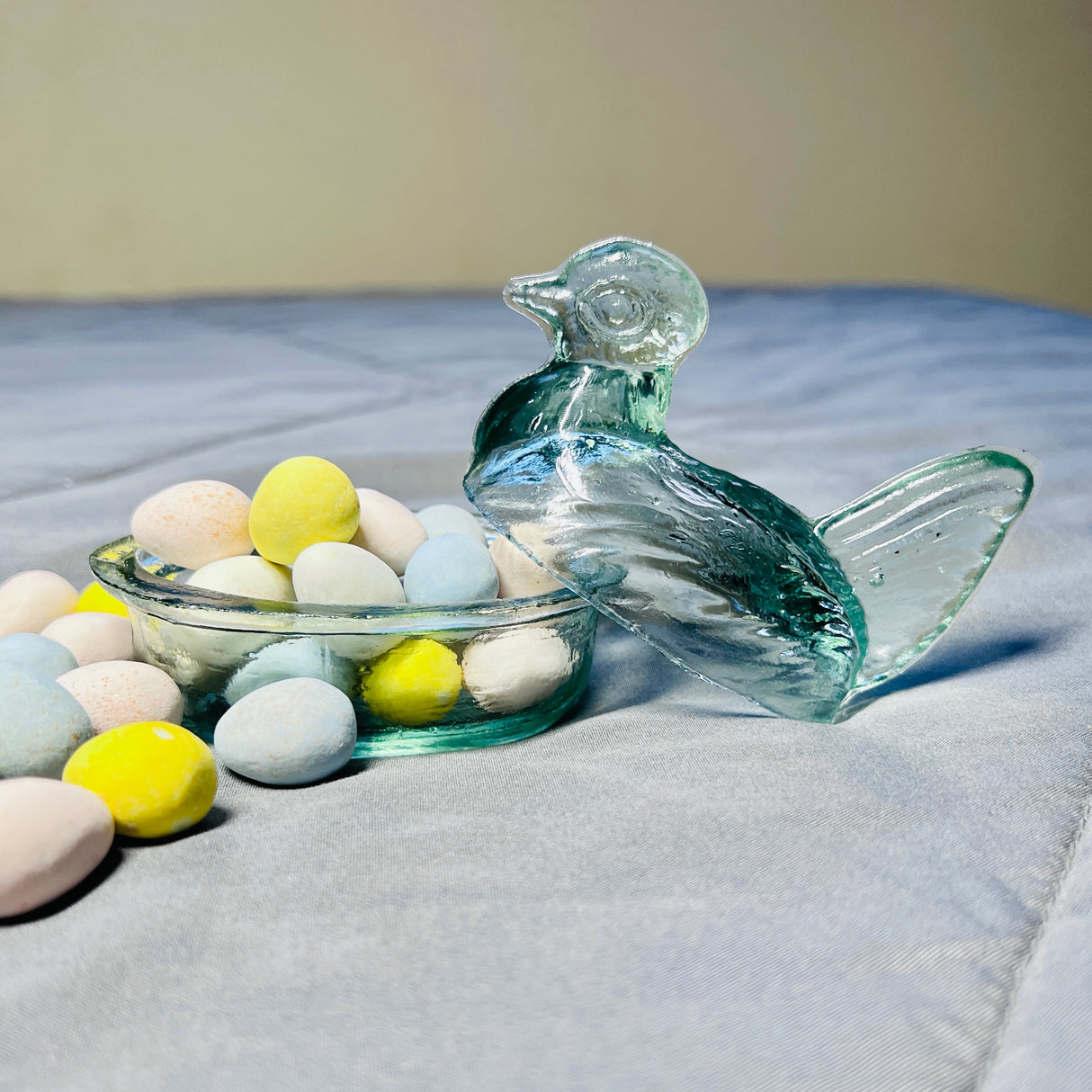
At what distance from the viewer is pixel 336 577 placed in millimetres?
663

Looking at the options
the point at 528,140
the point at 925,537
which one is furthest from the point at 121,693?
the point at 528,140

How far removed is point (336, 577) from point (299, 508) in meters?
0.05

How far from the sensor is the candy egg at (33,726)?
1.93 ft

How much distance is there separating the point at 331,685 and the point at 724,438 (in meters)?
0.79

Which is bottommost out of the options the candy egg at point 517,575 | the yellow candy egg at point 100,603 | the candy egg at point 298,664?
the yellow candy egg at point 100,603

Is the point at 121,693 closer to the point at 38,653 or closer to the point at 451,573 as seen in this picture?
the point at 38,653

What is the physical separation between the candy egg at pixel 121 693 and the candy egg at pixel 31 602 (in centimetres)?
14

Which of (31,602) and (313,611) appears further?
(31,602)

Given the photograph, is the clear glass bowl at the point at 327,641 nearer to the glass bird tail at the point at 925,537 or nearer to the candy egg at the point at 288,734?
the candy egg at the point at 288,734


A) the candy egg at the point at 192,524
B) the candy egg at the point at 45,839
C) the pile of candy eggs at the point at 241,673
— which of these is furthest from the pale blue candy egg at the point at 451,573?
the candy egg at the point at 45,839

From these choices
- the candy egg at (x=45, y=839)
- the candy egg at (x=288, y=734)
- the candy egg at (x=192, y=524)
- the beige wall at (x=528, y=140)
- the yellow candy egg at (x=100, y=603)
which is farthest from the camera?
the beige wall at (x=528, y=140)

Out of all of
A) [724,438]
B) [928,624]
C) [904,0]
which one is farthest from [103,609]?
[904,0]

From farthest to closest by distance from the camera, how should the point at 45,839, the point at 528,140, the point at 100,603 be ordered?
the point at 528,140, the point at 100,603, the point at 45,839

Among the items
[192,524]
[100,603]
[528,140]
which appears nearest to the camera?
[192,524]
